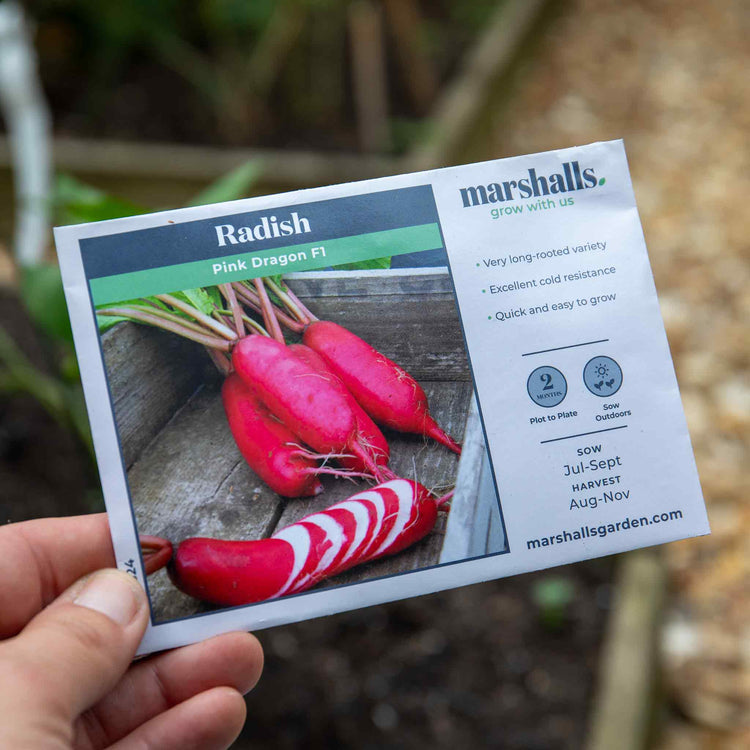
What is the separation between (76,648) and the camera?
22.6 inches

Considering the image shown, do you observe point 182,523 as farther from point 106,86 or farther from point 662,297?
point 106,86

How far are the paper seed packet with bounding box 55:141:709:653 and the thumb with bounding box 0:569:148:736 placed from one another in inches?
1.4

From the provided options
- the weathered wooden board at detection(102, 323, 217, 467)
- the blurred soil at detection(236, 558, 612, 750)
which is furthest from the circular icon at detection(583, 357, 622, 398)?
the blurred soil at detection(236, 558, 612, 750)

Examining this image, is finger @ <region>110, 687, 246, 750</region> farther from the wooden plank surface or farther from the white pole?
the white pole

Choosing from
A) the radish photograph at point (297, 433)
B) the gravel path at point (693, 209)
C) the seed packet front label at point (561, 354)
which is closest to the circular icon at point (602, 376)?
the seed packet front label at point (561, 354)

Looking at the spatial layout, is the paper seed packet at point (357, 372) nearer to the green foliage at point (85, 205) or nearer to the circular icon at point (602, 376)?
the circular icon at point (602, 376)

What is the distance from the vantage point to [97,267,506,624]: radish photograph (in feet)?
2.23

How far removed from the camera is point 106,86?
8.48 ft

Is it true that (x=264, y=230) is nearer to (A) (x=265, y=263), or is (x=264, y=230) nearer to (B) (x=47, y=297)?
(A) (x=265, y=263)

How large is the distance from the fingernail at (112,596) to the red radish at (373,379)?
275 millimetres

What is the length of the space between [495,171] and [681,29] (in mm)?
2846

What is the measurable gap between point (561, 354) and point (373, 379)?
0.18 meters

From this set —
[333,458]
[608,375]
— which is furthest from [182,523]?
[608,375]

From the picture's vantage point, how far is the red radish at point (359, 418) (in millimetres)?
717
